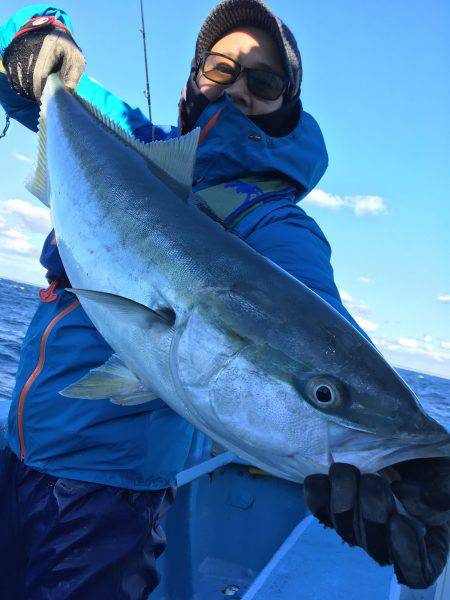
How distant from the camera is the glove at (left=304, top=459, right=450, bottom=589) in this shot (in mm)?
1463

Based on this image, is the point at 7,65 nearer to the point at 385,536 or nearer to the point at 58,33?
the point at 58,33

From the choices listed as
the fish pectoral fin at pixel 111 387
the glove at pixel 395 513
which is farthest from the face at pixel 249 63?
the glove at pixel 395 513

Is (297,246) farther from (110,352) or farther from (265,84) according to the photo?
(265,84)

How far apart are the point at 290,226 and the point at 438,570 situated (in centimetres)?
137

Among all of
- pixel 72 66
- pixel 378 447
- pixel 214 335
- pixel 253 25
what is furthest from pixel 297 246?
pixel 72 66

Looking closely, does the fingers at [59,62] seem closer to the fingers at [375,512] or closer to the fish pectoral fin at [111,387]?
the fish pectoral fin at [111,387]

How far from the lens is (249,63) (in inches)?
115

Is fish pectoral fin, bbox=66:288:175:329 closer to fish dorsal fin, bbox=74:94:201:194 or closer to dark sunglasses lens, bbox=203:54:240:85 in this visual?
fish dorsal fin, bbox=74:94:201:194

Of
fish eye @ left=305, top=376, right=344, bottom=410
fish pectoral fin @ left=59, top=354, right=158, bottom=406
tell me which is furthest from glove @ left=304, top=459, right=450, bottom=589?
fish pectoral fin @ left=59, top=354, right=158, bottom=406

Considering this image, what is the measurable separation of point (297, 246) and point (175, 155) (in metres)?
0.73

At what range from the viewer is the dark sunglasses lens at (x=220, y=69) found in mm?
2912

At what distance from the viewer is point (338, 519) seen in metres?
1.53

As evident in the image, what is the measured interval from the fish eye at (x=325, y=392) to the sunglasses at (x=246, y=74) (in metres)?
1.90

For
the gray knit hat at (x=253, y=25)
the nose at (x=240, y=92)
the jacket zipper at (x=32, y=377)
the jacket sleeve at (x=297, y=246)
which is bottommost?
the jacket zipper at (x=32, y=377)
